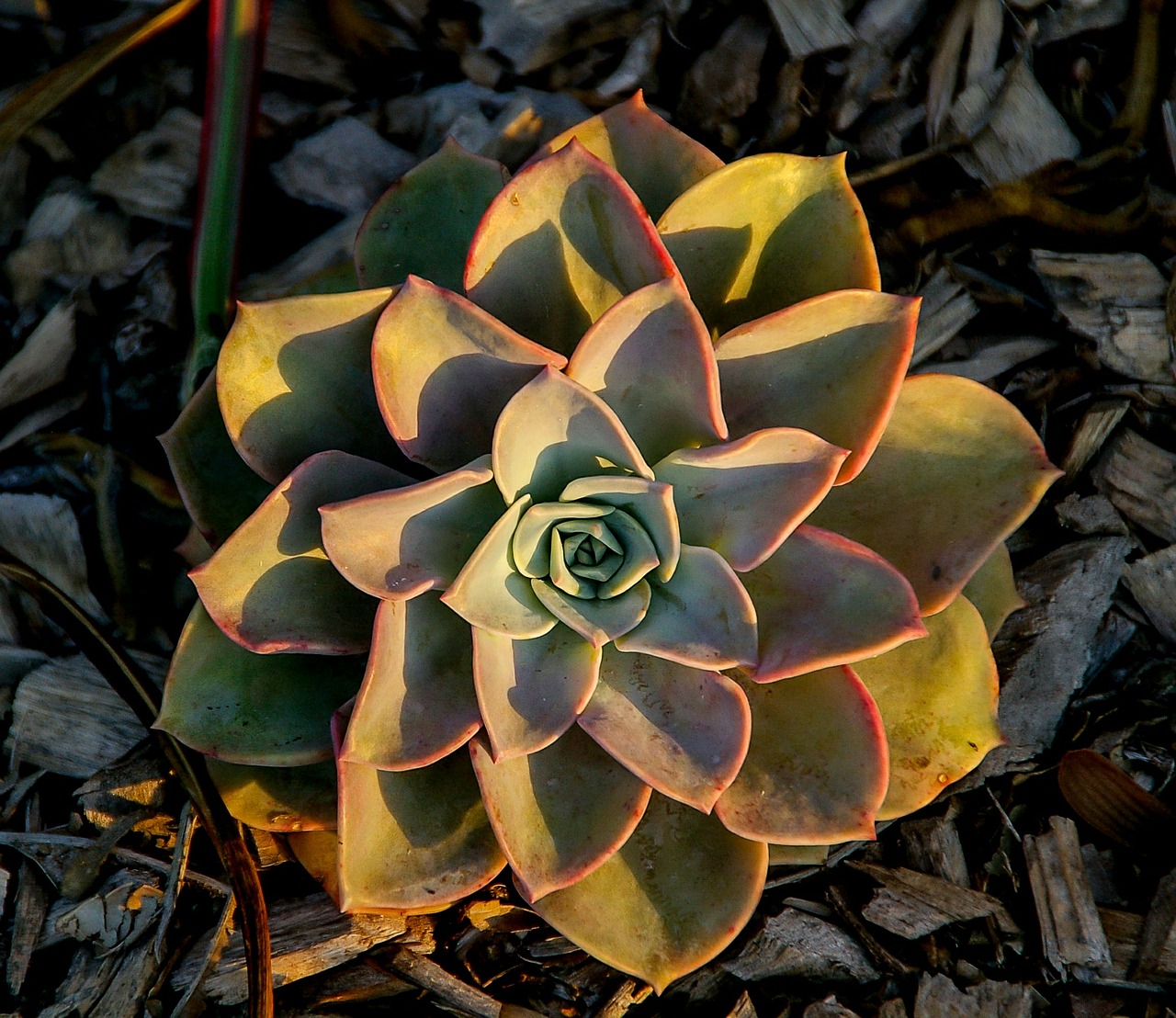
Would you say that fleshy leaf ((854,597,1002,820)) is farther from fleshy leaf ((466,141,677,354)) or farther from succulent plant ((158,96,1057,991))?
fleshy leaf ((466,141,677,354))

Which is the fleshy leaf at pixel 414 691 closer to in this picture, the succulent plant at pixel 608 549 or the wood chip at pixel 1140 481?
the succulent plant at pixel 608 549

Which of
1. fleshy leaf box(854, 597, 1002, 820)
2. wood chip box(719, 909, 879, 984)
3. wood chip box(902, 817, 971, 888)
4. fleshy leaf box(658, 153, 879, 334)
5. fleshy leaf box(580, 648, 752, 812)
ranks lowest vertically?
wood chip box(719, 909, 879, 984)

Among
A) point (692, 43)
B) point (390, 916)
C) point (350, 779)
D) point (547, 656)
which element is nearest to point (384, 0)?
point (692, 43)

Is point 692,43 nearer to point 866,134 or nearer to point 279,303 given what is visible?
point 866,134

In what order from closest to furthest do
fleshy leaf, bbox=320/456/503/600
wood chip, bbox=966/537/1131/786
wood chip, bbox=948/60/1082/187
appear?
fleshy leaf, bbox=320/456/503/600 → wood chip, bbox=966/537/1131/786 → wood chip, bbox=948/60/1082/187

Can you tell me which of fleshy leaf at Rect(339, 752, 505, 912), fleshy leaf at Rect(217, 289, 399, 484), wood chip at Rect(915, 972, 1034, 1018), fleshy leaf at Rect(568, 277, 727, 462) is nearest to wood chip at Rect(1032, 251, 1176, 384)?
fleshy leaf at Rect(568, 277, 727, 462)

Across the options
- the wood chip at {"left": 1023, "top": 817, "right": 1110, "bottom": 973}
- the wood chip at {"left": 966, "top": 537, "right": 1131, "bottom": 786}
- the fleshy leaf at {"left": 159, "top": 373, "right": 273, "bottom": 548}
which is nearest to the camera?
the fleshy leaf at {"left": 159, "top": 373, "right": 273, "bottom": 548}
